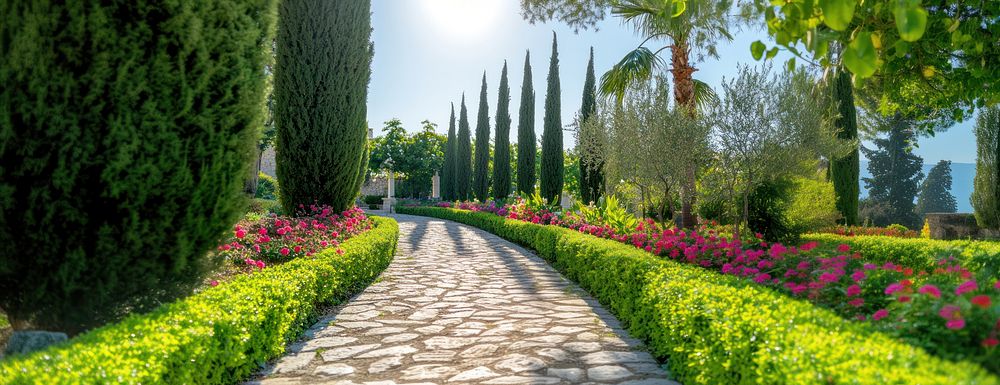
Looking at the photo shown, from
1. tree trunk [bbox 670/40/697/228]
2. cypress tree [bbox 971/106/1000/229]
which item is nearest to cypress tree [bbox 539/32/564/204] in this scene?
tree trunk [bbox 670/40/697/228]

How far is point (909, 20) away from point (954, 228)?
18.0 metres

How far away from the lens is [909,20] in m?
1.83

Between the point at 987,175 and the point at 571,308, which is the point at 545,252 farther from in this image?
the point at 987,175

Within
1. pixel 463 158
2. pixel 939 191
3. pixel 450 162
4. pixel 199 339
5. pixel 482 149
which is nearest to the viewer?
pixel 199 339

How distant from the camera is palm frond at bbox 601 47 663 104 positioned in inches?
546

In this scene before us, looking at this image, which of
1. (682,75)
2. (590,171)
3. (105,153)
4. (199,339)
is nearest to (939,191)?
(590,171)

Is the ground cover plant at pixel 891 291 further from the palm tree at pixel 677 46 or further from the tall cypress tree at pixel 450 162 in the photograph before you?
the tall cypress tree at pixel 450 162

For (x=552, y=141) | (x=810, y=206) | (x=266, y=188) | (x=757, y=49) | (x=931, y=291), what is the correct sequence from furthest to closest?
(x=266, y=188) < (x=552, y=141) < (x=810, y=206) < (x=931, y=291) < (x=757, y=49)

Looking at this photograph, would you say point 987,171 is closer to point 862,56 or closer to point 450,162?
point 862,56

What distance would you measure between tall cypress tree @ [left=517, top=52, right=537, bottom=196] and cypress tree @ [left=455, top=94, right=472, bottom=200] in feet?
33.4

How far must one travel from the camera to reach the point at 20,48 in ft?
11.4

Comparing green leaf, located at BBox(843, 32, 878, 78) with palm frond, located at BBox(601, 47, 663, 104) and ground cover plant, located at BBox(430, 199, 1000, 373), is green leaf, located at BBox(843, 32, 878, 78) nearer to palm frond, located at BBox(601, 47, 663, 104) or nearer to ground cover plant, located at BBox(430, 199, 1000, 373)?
ground cover plant, located at BBox(430, 199, 1000, 373)

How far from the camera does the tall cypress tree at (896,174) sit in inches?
1446

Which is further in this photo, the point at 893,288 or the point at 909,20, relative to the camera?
the point at 893,288
